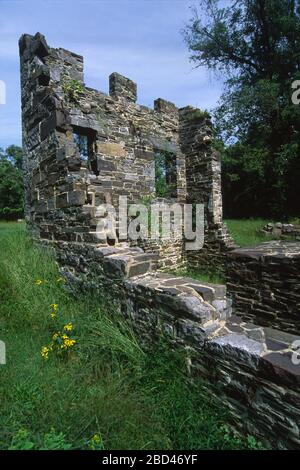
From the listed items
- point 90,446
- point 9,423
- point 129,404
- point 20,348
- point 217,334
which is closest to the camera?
point 90,446

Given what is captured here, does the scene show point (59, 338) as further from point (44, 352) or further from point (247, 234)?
point (247, 234)

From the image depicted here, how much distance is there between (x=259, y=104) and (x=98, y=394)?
13922mm

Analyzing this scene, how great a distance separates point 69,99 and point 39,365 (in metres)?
6.07

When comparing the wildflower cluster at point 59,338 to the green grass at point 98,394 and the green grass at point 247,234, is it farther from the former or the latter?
the green grass at point 247,234

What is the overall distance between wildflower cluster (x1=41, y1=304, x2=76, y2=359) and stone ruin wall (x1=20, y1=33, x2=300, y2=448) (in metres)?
0.68

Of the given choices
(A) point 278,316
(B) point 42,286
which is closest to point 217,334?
(A) point 278,316

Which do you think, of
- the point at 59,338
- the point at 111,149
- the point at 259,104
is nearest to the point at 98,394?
the point at 59,338

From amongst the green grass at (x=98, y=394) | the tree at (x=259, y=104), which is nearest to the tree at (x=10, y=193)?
the tree at (x=259, y=104)

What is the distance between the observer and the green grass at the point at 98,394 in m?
2.22

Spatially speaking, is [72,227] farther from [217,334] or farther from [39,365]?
[217,334]

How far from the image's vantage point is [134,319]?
357 cm

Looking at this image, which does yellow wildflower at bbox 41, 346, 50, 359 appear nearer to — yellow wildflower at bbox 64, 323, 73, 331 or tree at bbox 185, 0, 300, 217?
yellow wildflower at bbox 64, 323, 73, 331

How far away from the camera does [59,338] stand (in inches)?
130

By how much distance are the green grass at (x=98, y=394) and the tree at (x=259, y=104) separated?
11.2 metres
